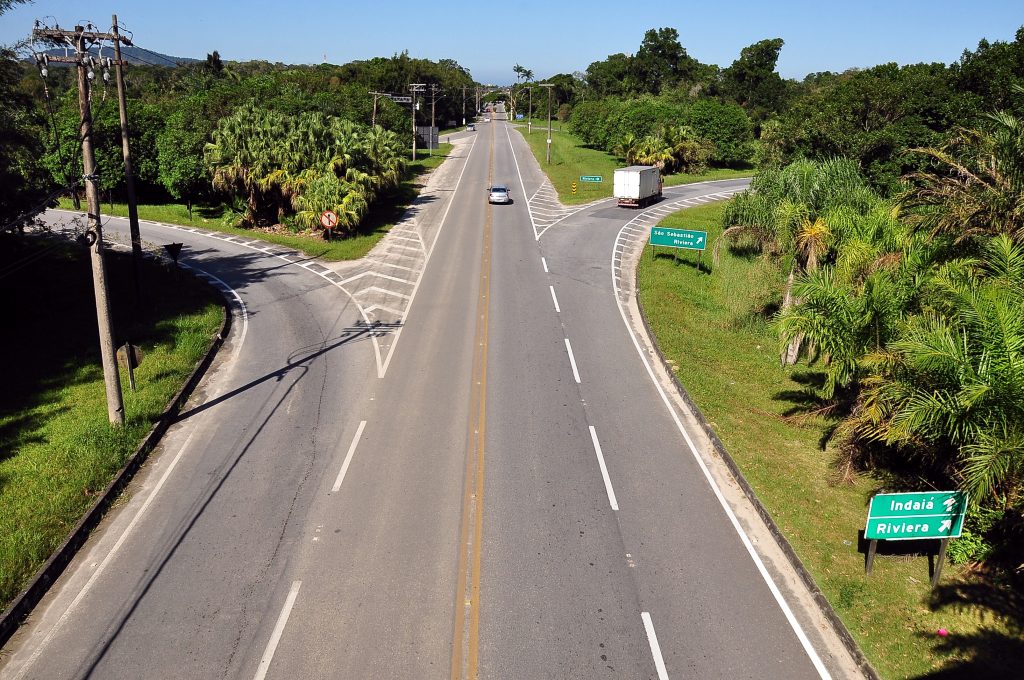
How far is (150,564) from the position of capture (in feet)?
41.2

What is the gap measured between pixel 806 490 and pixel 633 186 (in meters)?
37.4

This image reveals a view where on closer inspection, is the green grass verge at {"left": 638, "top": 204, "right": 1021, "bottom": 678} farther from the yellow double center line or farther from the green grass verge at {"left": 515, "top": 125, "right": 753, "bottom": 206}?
the green grass verge at {"left": 515, "top": 125, "right": 753, "bottom": 206}

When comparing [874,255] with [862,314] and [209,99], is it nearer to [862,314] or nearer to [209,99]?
[862,314]

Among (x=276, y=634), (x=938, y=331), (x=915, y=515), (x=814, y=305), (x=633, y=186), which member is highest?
(x=633, y=186)

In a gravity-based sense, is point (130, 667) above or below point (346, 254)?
below

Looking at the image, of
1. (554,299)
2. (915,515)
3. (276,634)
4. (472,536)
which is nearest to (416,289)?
(554,299)

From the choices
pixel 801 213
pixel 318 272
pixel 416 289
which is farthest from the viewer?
pixel 318 272

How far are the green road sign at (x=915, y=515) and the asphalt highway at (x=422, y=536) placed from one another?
2.03 m

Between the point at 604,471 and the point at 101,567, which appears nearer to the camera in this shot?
the point at 101,567

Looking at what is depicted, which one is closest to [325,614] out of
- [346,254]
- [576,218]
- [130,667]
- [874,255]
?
[130,667]

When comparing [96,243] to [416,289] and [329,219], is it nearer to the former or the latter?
[416,289]

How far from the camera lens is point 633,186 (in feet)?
164

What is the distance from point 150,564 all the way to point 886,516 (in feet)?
40.8

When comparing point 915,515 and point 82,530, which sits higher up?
point 915,515
